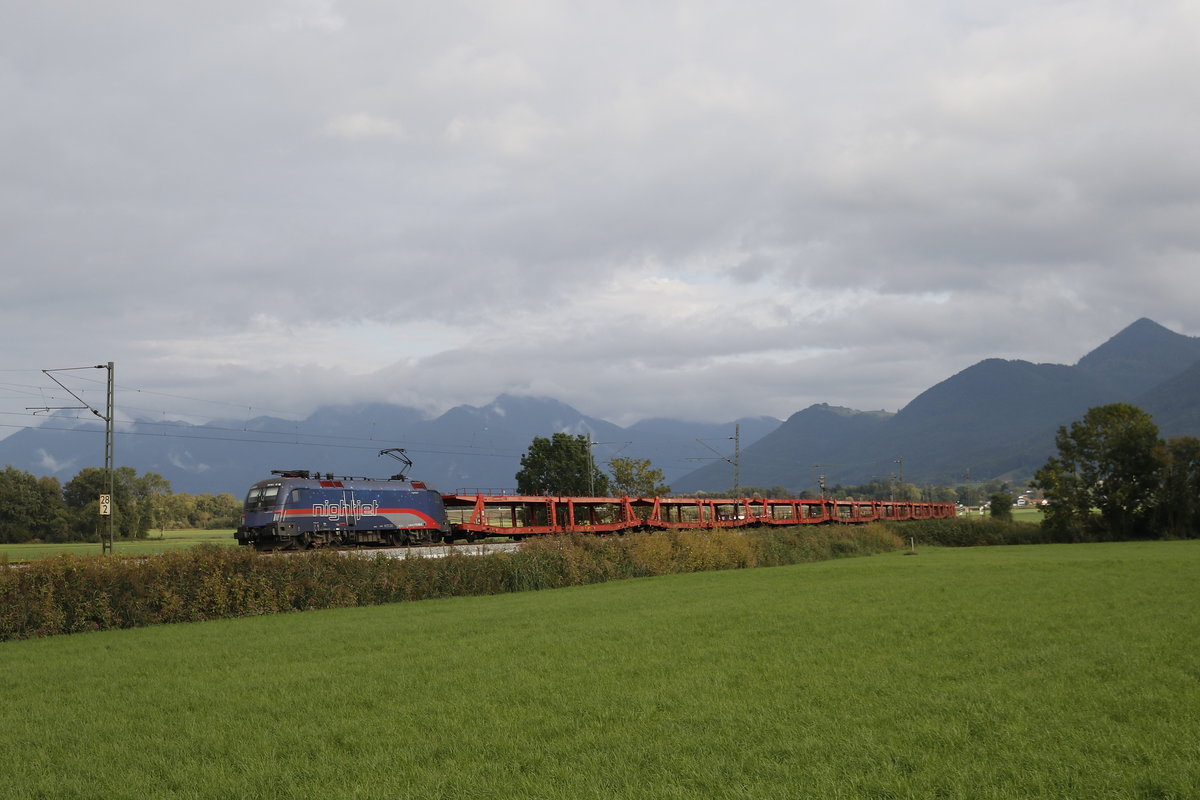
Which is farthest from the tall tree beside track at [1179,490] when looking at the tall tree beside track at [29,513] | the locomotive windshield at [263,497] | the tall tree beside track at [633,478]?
the tall tree beside track at [29,513]

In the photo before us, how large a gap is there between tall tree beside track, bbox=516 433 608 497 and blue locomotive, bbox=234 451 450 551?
45.8 meters

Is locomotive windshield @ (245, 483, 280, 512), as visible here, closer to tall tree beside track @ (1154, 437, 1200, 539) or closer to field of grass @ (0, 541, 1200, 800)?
field of grass @ (0, 541, 1200, 800)

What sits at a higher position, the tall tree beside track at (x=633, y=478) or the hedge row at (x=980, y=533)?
the tall tree beside track at (x=633, y=478)

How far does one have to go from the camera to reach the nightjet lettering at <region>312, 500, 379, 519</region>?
4385cm

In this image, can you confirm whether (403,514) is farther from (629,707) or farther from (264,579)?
(629,707)

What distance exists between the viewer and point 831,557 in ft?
169

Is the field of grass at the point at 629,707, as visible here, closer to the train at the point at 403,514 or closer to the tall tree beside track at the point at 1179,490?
the train at the point at 403,514

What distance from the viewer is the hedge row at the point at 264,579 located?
20.3 metres

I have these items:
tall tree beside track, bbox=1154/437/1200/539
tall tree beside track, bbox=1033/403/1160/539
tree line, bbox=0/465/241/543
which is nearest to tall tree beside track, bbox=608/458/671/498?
tall tree beside track, bbox=1033/403/1160/539

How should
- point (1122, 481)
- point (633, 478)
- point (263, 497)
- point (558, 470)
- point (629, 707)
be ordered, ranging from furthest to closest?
point (558, 470) → point (633, 478) → point (1122, 481) → point (263, 497) → point (629, 707)

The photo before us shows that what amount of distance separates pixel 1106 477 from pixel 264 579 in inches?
3063

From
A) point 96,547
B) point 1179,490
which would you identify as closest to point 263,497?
point 96,547

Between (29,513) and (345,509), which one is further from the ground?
(345,509)

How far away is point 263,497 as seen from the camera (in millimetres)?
42719
